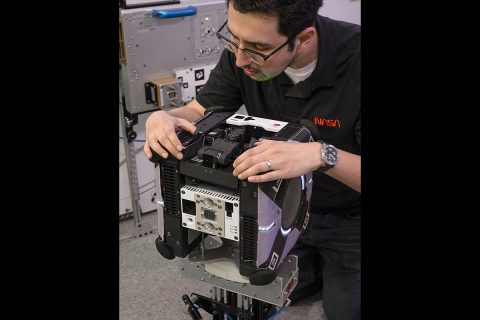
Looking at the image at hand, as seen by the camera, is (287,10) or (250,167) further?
(287,10)

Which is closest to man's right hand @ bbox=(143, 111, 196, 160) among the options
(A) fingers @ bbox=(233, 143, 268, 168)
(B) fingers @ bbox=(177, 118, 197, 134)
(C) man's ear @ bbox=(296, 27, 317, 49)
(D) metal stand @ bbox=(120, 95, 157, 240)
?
(B) fingers @ bbox=(177, 118, 197, 134)

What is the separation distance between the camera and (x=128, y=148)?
2.59 meters

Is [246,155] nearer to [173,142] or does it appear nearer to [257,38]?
[173,142]

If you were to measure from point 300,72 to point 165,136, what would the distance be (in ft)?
2.03

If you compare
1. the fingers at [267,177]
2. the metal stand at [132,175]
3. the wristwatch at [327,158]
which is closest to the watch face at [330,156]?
the wristwatch at [327,158]

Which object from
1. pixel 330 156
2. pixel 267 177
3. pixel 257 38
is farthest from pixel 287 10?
pixel 267 177

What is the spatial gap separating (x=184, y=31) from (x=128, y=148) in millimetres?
648

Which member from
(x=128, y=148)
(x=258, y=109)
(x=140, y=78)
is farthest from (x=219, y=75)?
(x=128, y=148)

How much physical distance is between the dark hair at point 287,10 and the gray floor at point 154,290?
1.25 meters

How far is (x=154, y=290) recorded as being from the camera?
237 centimetres

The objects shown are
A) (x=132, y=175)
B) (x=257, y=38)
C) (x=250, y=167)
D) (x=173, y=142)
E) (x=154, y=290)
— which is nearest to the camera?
(x=250, y=167)

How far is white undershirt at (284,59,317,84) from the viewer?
1684 mm

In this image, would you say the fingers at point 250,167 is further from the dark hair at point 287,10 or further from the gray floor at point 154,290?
the gray floor at point 154,290

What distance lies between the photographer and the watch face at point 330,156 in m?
1.31
